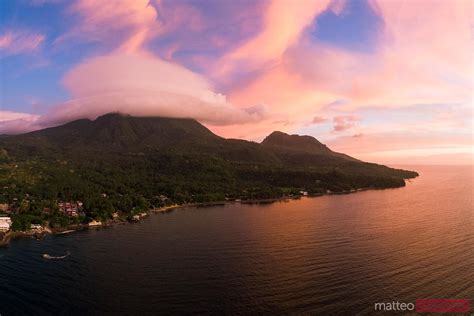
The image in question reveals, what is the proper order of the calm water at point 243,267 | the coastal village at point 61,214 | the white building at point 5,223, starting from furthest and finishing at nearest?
the coastal village at point 61,214 → the white building at point 5,223 → the calm water at point 243,267

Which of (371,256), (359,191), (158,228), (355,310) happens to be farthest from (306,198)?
(355,310)

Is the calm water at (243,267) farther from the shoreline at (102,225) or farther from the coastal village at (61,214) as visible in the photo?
the coastal village at (61,214)

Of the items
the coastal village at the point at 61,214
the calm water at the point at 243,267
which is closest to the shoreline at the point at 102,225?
the coastal village at the point at 61,214

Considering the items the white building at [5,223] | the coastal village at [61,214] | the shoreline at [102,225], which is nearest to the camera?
the shoreline at [102,225]

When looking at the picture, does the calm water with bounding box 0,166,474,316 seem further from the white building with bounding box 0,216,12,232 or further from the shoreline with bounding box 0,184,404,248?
the white building with bounding box 0,216,12,232

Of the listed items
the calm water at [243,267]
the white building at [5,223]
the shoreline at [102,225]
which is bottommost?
the calm water at [243,267]

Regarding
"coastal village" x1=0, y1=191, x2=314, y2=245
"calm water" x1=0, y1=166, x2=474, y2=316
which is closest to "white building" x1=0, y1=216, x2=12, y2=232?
"coastal village" x1=0, y1=191, x2=314, y2=245

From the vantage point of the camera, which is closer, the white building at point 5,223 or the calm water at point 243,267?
the calm water at point 243,267
